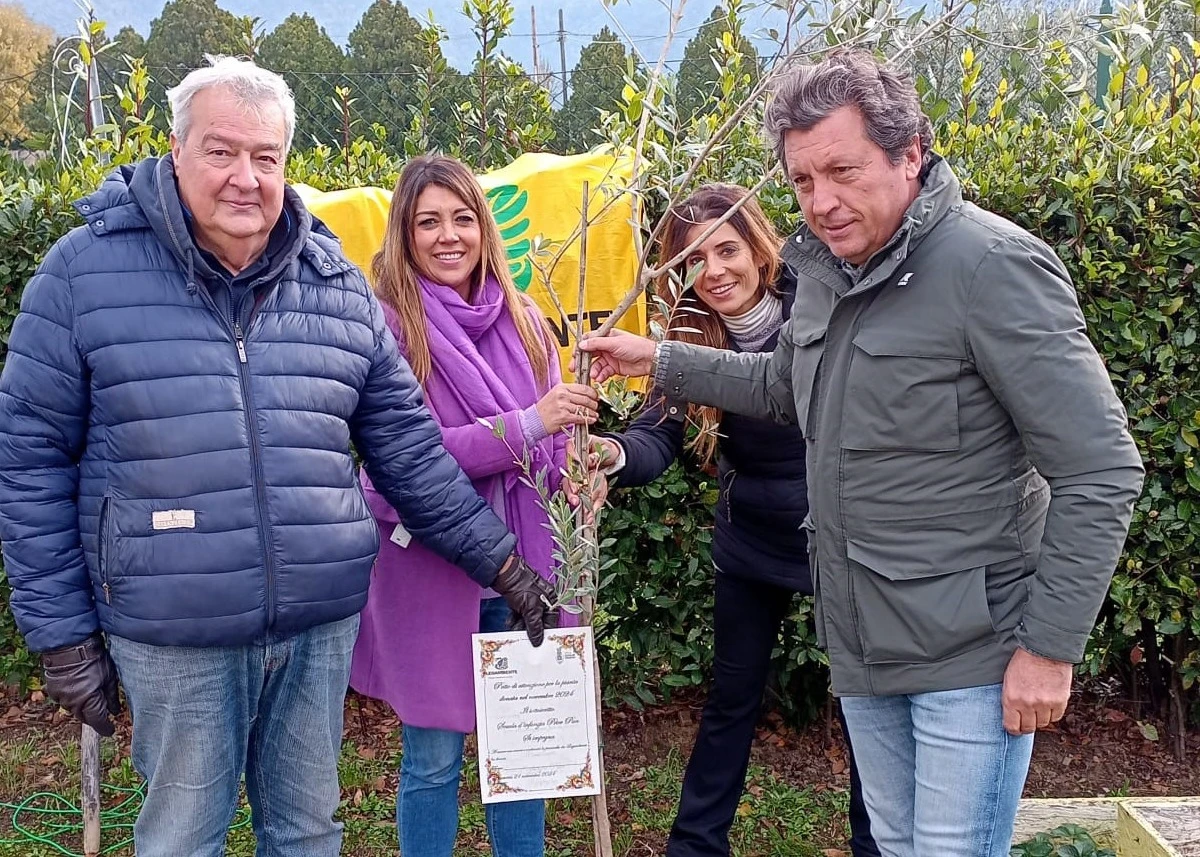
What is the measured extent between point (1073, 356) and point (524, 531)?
58.7 inches

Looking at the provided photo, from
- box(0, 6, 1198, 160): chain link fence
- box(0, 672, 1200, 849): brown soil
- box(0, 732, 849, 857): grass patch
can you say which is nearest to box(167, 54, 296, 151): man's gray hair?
box(0, 6, 1198, 160): chain link fence

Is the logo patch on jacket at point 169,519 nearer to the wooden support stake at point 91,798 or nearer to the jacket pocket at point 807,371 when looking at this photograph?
the jacket pocket at point 807,371

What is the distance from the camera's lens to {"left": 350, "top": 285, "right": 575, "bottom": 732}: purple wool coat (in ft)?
9.13

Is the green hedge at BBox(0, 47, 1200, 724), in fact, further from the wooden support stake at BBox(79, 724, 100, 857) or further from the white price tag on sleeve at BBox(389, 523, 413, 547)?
the white price tag on sleeve at BBox(389, 523, 413, 547)

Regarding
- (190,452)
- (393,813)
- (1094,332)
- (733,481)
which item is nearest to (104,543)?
(190,452)

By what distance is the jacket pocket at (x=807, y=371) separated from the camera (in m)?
2.24

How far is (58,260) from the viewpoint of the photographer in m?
2.27

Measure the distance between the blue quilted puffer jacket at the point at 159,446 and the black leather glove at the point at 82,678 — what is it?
0.13ft

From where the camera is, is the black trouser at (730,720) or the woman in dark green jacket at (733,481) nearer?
the woman in dark green jacket at (733,481)

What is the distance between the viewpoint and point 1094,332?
3734 millimetres

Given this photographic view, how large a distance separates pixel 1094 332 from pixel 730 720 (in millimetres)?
1904

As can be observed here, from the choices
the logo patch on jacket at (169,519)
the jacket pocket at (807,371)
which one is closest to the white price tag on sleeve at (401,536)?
the logo patch on jacket at (169,519)

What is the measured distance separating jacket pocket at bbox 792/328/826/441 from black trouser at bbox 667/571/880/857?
0.91 m

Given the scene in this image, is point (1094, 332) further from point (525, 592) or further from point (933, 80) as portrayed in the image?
point (525, 592)
